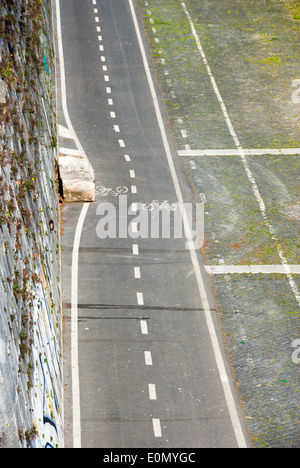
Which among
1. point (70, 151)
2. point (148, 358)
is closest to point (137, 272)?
point (148, 358)

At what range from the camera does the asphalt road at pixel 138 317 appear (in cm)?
2677

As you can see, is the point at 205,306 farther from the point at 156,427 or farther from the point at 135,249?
the point at 156,427

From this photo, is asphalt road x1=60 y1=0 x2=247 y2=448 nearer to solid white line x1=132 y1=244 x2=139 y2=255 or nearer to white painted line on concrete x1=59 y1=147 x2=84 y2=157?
solid white line x1=132 y1=244 x2=139 y2=255

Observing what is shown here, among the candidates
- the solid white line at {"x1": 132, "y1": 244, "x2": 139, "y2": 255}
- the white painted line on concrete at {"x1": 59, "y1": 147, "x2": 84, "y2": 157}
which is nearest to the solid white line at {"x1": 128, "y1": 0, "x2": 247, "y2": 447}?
the solid white line at {"x1": 132, "y1": 244, "x2": 139, "y2": 255}

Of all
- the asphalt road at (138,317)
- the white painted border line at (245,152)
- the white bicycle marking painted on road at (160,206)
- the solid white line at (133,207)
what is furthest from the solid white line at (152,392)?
the white painted border line at (245,152)

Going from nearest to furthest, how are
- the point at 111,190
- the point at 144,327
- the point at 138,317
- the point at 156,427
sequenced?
1. the point at 156,427
2. the point at 144,327
3. the point at 138,317
4. the point at 111,190

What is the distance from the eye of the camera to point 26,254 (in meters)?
23.1

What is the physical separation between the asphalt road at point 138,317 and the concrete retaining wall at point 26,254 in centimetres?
132

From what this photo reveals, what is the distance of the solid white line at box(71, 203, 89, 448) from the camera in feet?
87.1

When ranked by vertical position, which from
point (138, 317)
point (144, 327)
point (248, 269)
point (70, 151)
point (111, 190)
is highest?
point (70, 151)

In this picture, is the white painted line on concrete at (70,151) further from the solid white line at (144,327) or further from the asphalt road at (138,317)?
the solid white line at (144,327)

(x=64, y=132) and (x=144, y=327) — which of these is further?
(x=64, y=132)

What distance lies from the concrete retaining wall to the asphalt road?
1.32 meters

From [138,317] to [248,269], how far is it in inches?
219
